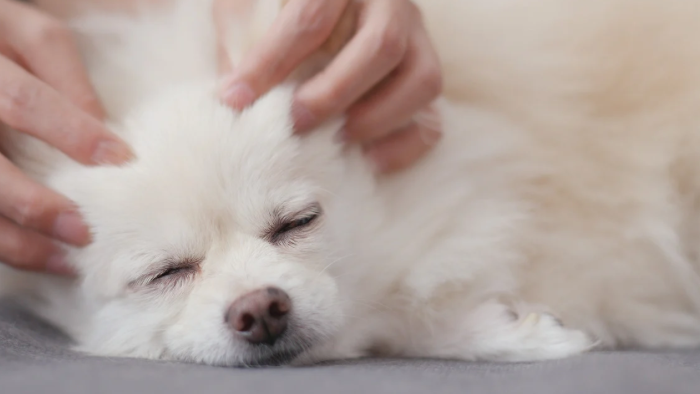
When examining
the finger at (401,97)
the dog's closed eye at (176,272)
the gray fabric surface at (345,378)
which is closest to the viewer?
the gray fabric surface at (345,378)

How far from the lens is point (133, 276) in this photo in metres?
1.23

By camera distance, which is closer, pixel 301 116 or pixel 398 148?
pixel 301 116

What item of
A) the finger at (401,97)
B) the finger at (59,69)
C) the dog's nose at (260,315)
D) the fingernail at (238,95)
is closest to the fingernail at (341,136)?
the finger at (401,97)

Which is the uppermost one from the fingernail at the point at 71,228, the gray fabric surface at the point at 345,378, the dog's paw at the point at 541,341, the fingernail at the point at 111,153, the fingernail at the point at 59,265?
the fingernail at the point at 111,153

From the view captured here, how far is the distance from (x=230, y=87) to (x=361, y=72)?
0.87ft

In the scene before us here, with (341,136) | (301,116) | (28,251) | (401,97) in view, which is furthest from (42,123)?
(401,97)

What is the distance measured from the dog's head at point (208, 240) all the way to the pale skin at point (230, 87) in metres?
0.05

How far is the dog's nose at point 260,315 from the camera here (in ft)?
3.71

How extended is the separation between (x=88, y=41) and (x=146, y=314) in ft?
2.23

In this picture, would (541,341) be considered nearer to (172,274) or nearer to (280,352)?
(280,352)

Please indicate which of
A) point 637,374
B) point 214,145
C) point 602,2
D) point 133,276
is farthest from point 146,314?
point 602,2

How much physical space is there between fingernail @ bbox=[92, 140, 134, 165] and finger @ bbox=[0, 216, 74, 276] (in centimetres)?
22

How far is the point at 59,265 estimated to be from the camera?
1314mm

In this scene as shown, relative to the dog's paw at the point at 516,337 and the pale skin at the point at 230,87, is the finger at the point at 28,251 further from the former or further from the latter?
the dog's paw at the point at 516,337
